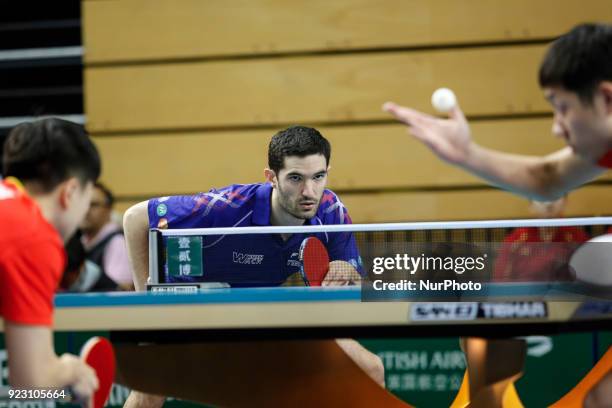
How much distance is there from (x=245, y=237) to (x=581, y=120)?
2.02 m

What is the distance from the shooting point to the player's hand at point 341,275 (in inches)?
152

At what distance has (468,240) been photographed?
423cm

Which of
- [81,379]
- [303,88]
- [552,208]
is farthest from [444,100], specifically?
[303,88]

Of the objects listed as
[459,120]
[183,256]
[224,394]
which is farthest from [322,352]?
[459,120]

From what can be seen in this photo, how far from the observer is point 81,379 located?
2.69 m

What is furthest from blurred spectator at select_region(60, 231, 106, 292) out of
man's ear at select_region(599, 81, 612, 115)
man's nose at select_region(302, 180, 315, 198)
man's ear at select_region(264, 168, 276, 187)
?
man's ear at select_region(599, 81, 612, 115)

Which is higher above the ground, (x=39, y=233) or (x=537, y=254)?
(x=39, y=233)

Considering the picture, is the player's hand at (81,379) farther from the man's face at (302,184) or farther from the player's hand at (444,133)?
the man's face at (302,184)

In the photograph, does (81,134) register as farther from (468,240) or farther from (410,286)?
(468,240)

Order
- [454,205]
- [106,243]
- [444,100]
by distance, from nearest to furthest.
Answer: [444,100] < [106,243] < [454,205]

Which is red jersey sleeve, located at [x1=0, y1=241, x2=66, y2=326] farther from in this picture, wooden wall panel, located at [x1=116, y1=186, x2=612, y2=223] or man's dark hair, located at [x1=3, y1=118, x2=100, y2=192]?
wooden wall panel, located at [x1=116, y1=186, x2=612, y2=223]

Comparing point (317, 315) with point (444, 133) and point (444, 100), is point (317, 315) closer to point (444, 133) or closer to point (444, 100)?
point (444, 133)

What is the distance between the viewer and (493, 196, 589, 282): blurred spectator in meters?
3.77

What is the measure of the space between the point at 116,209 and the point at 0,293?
13.7 feet
